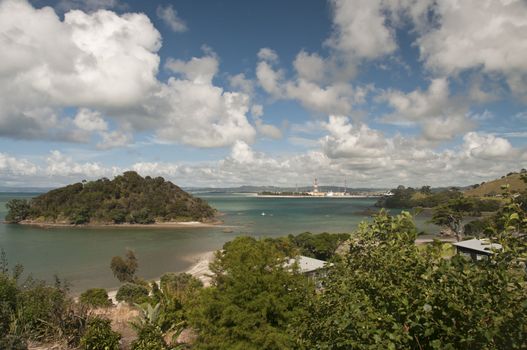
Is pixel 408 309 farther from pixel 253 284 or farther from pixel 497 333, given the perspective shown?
pixel 253 284

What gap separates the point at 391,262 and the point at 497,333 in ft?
4.96

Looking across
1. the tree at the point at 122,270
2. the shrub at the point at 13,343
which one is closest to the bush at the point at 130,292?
the tree at the point at 122,270

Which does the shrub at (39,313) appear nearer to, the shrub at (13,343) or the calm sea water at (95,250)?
the shrub at (13,343)

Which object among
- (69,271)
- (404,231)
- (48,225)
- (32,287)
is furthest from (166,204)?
(404,231)

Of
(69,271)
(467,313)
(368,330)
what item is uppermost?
(467,313)

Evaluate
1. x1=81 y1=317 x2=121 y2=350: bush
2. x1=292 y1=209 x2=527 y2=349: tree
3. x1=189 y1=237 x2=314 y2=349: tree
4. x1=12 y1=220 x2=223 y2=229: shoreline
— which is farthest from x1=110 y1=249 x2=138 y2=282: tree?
x1=12 y1=220 x2=223 y2=229: shoreline

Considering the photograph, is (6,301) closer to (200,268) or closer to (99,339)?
(99,339)

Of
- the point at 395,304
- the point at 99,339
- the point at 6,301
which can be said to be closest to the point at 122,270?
the point at 6,301

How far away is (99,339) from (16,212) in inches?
5225

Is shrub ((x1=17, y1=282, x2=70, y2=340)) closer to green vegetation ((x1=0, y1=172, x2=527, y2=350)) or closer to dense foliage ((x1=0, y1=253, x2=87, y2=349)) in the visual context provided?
dense foliage ((x1=0, y1=253, x2=87, y2=349))

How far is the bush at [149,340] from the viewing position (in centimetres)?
980

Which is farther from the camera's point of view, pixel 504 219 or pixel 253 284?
pixel 253 284

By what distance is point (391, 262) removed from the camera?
410 cm

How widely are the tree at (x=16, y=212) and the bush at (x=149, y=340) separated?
131639mm
